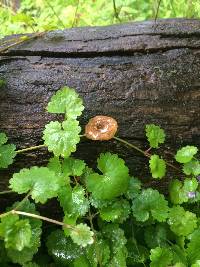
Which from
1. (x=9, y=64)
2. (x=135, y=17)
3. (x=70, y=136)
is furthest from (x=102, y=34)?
(x=135, y=17)

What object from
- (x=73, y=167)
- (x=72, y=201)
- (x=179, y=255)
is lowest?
(x=179, y=255)

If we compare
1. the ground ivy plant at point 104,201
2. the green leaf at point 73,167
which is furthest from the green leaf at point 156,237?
the green leaf at point 73,167

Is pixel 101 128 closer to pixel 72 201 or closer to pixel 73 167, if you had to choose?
pixel 73 167

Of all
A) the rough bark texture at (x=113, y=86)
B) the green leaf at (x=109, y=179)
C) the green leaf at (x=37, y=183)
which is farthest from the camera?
the rough bark texture at (x=113, y=86)

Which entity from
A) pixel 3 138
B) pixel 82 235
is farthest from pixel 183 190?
pixel 3 138

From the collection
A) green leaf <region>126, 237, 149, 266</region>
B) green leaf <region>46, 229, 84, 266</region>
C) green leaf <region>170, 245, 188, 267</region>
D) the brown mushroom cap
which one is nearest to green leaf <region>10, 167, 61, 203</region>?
the brown mushroom cap

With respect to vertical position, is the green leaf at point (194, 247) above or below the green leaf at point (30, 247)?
below

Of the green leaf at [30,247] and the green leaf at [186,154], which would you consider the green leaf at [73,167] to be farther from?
the green leaf at [186,154]
